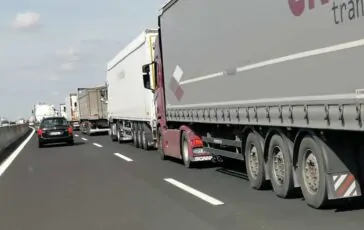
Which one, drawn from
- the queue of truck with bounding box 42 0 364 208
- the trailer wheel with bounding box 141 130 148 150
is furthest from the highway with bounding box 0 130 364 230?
the trailer wheel with bounding box 141 130 148 150

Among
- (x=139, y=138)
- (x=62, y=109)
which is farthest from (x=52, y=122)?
(x=62, y=109)

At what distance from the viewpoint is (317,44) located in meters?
7.51

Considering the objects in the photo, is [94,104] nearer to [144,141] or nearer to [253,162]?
[144,141]

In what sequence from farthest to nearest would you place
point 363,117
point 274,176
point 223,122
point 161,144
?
point 161,144, point 223,122, point 274,176, point 363,117

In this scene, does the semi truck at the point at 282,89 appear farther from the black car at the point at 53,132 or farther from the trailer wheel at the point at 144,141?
the black car at the point at 53,132

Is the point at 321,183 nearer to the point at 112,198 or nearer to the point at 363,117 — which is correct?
the point at 363,117

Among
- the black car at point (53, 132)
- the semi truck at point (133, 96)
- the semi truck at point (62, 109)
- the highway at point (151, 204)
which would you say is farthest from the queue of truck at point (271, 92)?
the semi truck at point (62, 109)

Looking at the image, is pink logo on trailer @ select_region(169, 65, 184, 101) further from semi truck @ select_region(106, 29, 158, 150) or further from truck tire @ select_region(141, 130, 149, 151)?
truck tire @ select_region(141, 130, 149, 151)

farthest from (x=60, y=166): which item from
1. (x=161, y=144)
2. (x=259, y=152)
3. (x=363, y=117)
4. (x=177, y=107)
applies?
(x=363, y=117)

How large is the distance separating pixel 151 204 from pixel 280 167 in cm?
210

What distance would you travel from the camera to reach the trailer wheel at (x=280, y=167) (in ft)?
29.5

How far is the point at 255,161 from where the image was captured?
34.6 feet

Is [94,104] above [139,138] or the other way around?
above

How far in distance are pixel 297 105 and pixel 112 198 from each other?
3992mm
